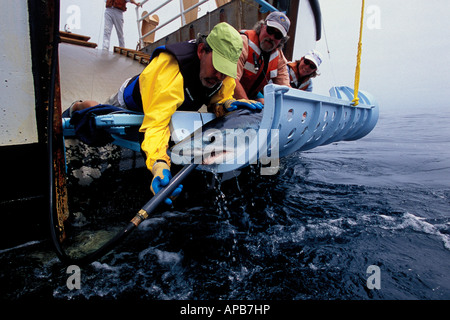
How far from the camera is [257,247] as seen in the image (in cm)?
208

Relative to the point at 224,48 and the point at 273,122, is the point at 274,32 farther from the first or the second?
the point at 273,122

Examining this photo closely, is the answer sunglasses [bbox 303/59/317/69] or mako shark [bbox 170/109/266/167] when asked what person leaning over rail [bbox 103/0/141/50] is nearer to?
sunglasses [bbox 303/59/317/69]

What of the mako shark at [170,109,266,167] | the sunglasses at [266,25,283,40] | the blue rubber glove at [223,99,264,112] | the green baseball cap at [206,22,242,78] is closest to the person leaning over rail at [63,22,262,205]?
the green baseball cap at [206,22,242,78]

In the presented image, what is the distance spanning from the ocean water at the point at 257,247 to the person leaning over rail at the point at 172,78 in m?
0.76

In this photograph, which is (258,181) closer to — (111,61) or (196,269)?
(196,269)

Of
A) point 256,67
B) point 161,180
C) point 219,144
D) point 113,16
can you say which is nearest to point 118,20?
point 113,16

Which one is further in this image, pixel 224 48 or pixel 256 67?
pixel 256 67

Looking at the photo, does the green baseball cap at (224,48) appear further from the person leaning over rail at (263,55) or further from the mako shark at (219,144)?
the person leaning over rail at (263,55)

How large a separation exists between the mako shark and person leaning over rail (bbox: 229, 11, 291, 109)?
1223mm

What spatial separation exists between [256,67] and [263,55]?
0.18 metres

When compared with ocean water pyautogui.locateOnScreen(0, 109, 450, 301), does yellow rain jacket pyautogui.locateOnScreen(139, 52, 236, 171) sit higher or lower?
higher

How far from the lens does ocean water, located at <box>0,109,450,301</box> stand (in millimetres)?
1587

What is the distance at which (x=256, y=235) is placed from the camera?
2283mm

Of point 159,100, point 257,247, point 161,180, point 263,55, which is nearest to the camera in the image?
point 161,180
